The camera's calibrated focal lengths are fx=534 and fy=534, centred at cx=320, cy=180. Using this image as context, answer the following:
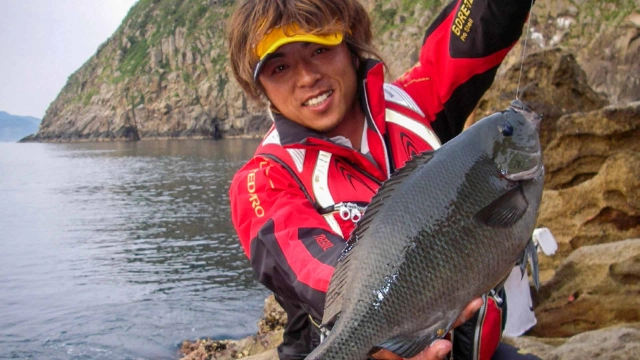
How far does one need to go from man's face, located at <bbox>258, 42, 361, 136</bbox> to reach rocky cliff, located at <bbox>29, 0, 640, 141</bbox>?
40425 mm

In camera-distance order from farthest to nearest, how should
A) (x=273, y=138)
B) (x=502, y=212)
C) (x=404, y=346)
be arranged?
(x=273, y=138) < (x=502, y=212) < (x=404, y=346)

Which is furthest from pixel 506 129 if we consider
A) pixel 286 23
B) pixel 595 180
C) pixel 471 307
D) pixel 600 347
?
pixel 595 180

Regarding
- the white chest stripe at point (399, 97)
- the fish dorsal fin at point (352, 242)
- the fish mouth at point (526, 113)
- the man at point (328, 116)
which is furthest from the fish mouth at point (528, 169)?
the white chest stripe at point (399, 97)

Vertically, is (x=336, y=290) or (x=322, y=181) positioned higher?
(x=322, y=181)

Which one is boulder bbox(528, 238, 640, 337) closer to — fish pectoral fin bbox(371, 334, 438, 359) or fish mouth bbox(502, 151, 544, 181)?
fish mouth bbox(502, 151, 544, 181)

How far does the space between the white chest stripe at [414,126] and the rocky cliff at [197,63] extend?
40073 mm

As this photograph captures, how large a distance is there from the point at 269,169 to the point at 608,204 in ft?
17.2

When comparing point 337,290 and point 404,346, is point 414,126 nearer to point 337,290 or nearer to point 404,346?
point 337,290

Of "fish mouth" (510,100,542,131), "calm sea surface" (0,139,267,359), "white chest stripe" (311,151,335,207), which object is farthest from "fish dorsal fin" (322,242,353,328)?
"calm sea surface" (0,139,267,359)

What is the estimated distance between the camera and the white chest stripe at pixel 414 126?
3.21 meters

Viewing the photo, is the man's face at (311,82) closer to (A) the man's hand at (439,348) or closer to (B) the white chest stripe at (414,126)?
(B) the white chest stripe at (414,126)

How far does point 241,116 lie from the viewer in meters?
98.2

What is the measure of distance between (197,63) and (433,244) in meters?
118

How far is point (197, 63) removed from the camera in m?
114
